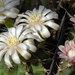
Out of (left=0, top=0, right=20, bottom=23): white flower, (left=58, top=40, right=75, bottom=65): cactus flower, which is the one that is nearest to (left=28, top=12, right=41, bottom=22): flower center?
(left=0, top=0, right=20, bottom=23): white flower

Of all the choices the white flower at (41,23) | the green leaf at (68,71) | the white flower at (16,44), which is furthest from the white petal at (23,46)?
the green leaf at (68,71)

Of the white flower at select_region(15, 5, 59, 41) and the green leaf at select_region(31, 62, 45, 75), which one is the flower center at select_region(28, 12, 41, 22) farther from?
the green leaf at select_region(31, 62, 45, 75)

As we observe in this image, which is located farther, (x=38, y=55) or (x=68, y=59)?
(x=38, y=55)

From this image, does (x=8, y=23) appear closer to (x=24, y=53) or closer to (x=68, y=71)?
(x=24, y=53)

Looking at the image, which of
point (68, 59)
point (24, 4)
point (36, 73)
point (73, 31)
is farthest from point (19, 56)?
point (24, 4)

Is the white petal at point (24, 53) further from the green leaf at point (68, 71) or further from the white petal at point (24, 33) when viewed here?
the green leaf at point (68, 71)

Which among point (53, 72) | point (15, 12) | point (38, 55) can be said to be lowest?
point (53, 72)

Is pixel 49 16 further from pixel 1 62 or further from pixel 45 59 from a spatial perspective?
pixel 1 62
